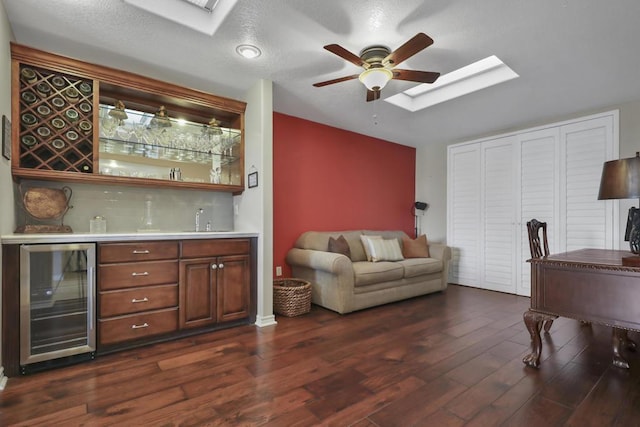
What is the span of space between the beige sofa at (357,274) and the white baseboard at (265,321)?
68cm

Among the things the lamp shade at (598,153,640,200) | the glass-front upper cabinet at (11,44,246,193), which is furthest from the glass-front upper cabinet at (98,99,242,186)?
the lamp shade at (598,153,640,200)

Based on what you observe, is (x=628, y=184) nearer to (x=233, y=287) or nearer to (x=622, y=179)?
(x=622, y=179)

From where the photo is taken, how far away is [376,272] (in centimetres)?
352

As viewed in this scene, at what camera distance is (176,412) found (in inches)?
64.1

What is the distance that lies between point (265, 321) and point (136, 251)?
1.30 metres

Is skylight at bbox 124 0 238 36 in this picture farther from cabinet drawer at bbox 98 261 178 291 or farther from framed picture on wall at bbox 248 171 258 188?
cabinet drawer at bbox 98 261 178 291

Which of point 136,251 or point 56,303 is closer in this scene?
point 56,303

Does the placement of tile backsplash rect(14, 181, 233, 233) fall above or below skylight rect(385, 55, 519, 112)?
below

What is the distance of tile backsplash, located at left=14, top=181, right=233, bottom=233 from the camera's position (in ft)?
9.12

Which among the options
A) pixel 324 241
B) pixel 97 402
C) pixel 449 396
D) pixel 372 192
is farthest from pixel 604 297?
pixel 372 192

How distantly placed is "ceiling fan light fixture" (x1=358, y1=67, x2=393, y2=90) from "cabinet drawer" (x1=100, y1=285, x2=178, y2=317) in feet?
7.53

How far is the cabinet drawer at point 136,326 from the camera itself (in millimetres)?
2326

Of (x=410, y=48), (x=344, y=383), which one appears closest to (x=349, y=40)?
(x=410, y=48)

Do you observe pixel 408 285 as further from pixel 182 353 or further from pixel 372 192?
pixel 182 353
